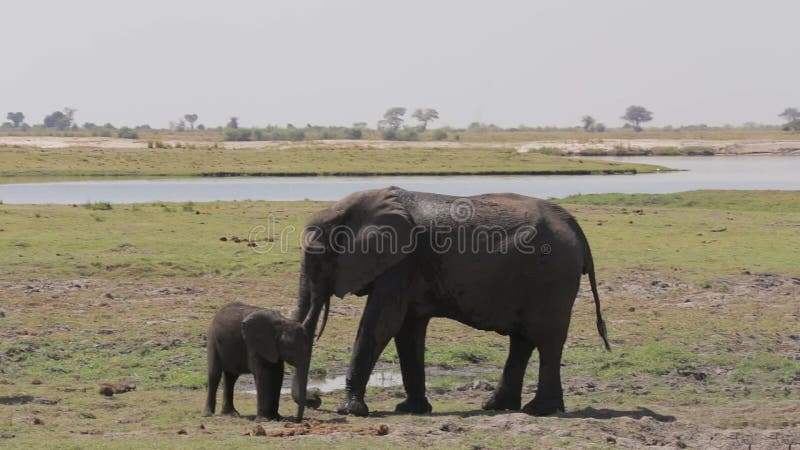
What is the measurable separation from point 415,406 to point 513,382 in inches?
39.8

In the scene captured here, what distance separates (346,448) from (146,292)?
369 inches

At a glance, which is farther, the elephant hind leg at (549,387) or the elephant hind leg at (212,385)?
the elephant hind leg at (549,387)

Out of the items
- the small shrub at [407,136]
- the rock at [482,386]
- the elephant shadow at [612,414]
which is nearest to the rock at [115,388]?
the rock at [482,386]

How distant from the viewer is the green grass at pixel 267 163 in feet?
179

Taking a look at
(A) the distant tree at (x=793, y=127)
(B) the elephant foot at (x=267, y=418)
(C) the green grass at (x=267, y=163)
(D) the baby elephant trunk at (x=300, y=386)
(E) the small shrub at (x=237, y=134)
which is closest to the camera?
(D) the baby elephant trunk at (x=300, y=386)

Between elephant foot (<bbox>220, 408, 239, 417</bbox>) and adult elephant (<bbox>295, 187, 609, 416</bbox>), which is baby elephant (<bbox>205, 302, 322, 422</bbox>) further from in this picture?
adult elephant (<bbox>295, 187, 609, 416</bbox>)

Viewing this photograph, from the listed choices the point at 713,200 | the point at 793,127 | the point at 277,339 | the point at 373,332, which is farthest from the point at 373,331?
the point at 793,127

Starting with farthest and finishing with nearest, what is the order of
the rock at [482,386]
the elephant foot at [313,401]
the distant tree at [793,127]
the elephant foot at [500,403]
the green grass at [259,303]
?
1. the distant tree at [793,127]
2. the rock at [482,386]
3. the elephant foot at [500,403]
4. the elephant foot at [313,401]
5. the green grass at [259,303]

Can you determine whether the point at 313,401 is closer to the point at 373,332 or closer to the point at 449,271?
the point at 373,332

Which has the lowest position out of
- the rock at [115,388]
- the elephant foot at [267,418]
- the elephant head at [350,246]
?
the rock at [115,388]

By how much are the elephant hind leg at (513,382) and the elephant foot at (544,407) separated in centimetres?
23

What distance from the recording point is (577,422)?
410 inches

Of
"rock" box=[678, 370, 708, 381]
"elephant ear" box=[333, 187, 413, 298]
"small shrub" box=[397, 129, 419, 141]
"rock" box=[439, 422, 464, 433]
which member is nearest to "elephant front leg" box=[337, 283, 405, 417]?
"elephant ear" box=[333, 187, 413, 298]

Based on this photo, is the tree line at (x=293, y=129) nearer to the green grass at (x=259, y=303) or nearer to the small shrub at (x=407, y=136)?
the small shrub at (x=407, y=136)
